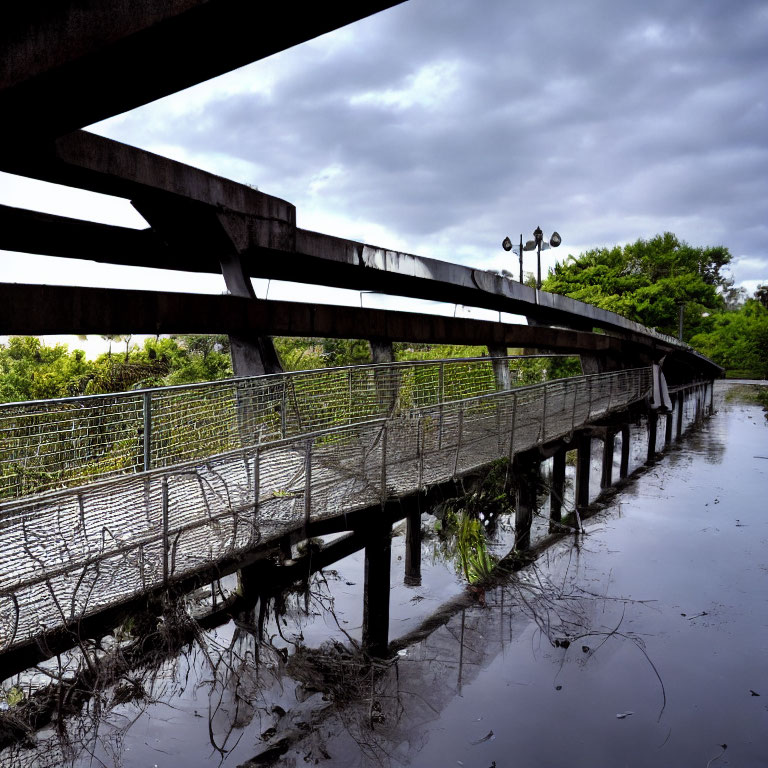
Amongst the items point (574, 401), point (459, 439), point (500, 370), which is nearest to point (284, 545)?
point (459, 439)

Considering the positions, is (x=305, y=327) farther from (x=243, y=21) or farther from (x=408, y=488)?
(x=243, y=21)

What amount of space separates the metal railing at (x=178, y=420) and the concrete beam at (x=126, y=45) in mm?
2410

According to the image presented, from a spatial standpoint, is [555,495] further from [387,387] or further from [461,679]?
[461,679]

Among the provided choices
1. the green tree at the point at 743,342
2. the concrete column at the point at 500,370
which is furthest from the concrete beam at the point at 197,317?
the green tree at the point at 743,342

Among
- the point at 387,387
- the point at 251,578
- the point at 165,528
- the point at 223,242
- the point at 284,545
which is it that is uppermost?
the point at 223,242

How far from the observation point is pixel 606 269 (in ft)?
132

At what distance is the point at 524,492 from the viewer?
36.5 feet

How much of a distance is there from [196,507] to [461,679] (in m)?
3.83

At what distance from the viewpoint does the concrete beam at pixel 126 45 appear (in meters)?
2.52

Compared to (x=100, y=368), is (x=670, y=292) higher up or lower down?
higher up

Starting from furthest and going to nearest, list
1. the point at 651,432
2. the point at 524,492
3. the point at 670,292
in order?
the point at 670,292, the point at 651,432, the point at 524,492

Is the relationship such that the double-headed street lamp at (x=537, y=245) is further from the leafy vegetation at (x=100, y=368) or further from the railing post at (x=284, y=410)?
the railing post at (x=284, y=410)

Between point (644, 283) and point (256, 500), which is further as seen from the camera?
point (644, 283)

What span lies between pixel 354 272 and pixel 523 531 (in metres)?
5.36
